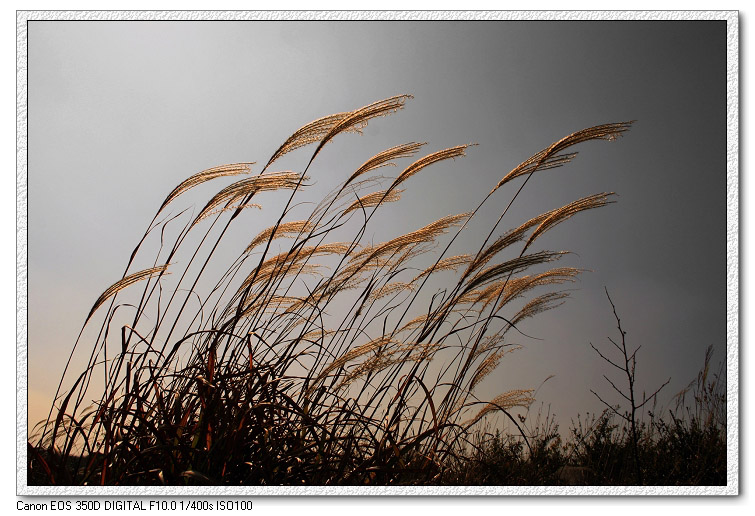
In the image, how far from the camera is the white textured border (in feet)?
6.48

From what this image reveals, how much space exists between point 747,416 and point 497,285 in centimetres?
93

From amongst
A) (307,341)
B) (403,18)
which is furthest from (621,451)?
(403,18)

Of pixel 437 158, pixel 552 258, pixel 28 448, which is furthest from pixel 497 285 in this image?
pixel 28 448

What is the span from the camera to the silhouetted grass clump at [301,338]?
1863 millimetres

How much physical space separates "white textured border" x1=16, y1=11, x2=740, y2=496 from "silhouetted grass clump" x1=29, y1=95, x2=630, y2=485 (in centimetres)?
5

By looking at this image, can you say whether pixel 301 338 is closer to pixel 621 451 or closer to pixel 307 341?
pixel 307 341

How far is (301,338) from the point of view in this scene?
2.13 m

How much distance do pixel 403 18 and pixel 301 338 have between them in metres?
1.21

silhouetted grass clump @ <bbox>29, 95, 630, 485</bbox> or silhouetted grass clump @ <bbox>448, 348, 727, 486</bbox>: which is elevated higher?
silhouetted grass clump @ <bbox>29, 95, 630, 485</bbox>

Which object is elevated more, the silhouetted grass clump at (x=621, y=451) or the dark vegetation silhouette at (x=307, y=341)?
the dark vegetation silhouette at (x=307, y=341)

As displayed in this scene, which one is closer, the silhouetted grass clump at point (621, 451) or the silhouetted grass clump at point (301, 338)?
the silhouetted grass clump at point (301, 338)

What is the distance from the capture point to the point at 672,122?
273cm

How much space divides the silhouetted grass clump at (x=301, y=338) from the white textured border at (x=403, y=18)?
0.05 meters

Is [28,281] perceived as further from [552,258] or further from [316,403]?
[552,258]
